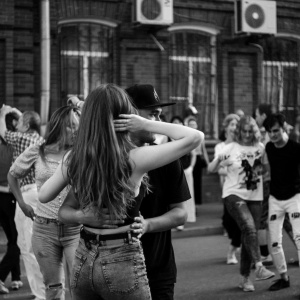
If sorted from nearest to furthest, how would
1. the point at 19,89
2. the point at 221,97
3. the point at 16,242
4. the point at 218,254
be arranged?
1. the point at 16,242
2. the point at 218,254
3. the point at 19,89
4. the point at 221,97

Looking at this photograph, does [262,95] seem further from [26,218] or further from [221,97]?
[26,218]

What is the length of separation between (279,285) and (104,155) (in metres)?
4.83

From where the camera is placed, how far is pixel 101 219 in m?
3.66

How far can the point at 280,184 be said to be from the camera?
7.95 metres

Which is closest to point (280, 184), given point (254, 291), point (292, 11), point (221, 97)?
point (254, 291)

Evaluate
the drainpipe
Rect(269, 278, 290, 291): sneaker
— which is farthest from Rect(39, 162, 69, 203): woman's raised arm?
the drainpipe

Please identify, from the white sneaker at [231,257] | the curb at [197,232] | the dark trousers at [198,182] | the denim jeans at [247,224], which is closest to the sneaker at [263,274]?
the denim jeans at [247,224]

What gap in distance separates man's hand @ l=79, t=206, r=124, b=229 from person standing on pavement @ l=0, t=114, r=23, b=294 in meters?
4.62

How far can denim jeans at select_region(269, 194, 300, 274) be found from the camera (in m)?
7.81

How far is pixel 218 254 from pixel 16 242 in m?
3.33

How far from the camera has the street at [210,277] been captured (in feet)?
25.4

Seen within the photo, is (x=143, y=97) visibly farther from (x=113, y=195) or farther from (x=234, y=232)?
(x=234, y=232)

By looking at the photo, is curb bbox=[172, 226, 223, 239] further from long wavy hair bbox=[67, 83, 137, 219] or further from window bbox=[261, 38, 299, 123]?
long wavy hair bbox=[67, 83, 137, 219]

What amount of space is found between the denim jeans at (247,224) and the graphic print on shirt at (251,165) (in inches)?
10.3
